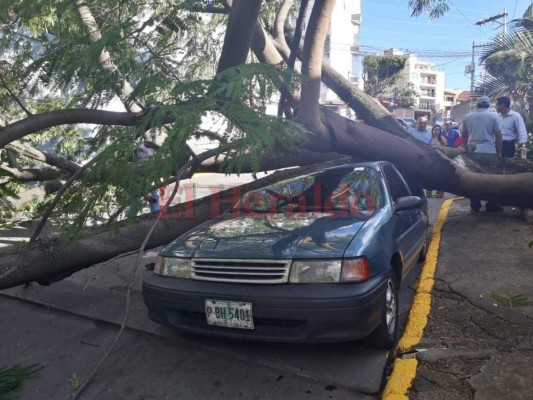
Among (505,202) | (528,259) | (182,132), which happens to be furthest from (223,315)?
(505,202)

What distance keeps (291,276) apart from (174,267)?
3.27 ft

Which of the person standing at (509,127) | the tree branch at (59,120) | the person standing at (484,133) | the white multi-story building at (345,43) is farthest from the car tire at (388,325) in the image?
the white multi-story building at (345,43)

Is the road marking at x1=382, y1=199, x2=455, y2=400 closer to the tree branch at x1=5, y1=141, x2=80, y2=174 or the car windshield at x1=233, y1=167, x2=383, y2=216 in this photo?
the car windshield at x1=233, y1=167, x2=383, y2=216

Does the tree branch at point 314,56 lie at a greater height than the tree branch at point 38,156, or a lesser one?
greater

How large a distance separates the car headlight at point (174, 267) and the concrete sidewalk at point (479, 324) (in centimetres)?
181

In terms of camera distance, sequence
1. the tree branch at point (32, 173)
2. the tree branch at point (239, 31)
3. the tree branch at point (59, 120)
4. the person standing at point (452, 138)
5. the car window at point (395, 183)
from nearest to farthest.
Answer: the tree branch at point (59, 120), the tree branch at point (239, 31), the car window at point (395, 183), the tree branch at point (32, 173), the person standing at point (452, 138)

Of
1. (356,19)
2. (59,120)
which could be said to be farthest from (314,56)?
(356,19)

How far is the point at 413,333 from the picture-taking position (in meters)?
3.86

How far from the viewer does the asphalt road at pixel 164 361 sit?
3.24 m

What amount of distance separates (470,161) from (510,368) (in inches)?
199

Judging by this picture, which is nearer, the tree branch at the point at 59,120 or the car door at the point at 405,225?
the tree branch at the point at 59,120

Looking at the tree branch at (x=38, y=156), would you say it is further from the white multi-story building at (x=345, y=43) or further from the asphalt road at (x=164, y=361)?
the white multi-story building at (x=345, y=43)

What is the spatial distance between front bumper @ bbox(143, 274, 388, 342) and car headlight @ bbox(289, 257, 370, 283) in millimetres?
44

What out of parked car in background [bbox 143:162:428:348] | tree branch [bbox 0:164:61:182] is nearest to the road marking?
parked car in background [bbox 143:162:428:348]
